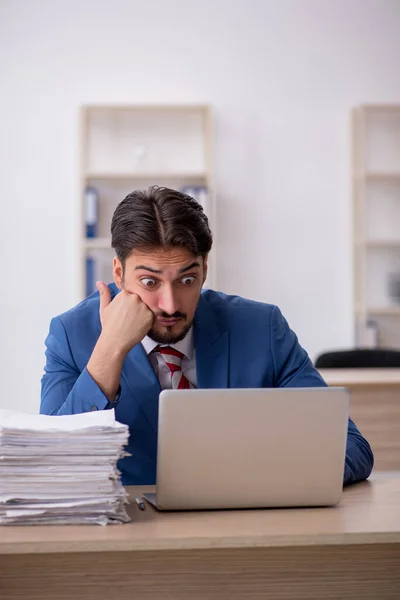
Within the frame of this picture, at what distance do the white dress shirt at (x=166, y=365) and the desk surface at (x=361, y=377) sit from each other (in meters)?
1.43

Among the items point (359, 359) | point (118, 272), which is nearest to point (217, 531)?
point (118, 272)

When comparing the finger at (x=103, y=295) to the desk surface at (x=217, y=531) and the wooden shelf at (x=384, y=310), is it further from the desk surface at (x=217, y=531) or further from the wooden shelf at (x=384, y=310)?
the wooden shelf at (x=384, y=310)

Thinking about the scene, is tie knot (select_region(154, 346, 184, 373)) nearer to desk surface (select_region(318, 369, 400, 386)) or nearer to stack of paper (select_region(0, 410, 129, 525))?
stack of paper (select_region(0, 410, 129, 525))

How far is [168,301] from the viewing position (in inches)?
74.1

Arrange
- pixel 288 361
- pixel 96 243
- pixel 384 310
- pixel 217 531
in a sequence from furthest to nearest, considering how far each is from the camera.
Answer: pixel 384 310, pixel 96 243, pixel 288 361, pixel 217 531

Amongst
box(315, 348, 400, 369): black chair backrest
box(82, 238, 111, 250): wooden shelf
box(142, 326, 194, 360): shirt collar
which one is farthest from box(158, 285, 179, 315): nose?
box(82, 238, 111, 250): wooden shelf

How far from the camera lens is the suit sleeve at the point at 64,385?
5.51ft

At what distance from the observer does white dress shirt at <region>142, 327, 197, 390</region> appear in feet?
6.53

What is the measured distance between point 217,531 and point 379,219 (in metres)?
4.11

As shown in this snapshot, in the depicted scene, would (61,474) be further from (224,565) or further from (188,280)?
(188,280)

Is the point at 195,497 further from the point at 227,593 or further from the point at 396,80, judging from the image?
the point at 396,80

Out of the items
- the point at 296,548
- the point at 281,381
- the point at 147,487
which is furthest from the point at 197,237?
the point at 296,548

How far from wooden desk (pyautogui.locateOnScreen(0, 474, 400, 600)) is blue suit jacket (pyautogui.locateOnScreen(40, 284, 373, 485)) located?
0.38 meters

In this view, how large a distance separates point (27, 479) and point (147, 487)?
0.36 metres
